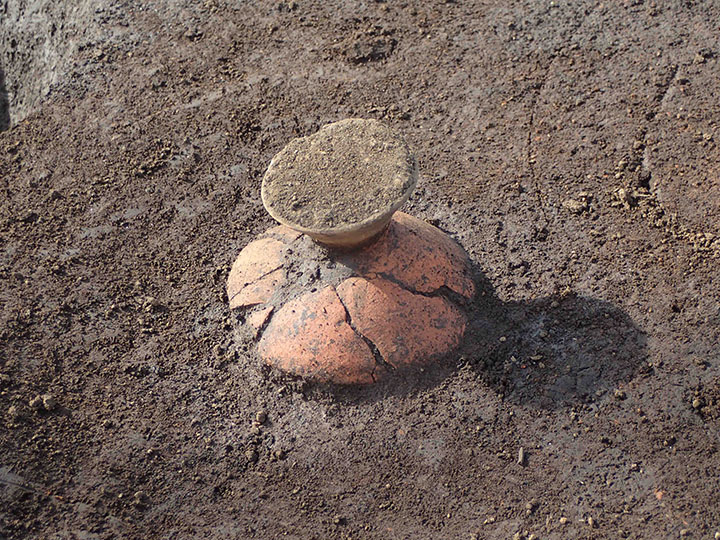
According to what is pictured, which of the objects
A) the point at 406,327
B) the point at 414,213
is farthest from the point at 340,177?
the point at 414,213

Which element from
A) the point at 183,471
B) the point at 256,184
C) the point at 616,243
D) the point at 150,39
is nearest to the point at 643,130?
the point at 616,243

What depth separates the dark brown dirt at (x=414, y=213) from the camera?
3270 mm

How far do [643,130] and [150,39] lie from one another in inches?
160

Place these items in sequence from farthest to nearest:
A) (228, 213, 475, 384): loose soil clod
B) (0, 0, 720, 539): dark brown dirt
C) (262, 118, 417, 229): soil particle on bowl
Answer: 1. (228, 213, 475, 384): loose soil clod
2. (0, 0, 720, 539): dark brown dirt
3. (262, 118, 417, 229): soil particle on bowl

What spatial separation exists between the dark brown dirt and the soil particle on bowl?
999 mm

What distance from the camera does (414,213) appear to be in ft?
A: 14.8

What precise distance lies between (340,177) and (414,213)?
134 centimetres

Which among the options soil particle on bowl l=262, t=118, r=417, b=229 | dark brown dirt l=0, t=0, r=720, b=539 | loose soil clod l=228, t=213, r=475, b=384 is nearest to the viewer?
soil particle on bowl l=262, t=118, r=417, b=229

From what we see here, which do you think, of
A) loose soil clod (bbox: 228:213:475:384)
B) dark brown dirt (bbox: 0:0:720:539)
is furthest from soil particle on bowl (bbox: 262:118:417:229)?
dark brown dirt (bbox: 0:0:720:539)

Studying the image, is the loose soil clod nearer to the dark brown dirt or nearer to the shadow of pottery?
the shadow of pottery

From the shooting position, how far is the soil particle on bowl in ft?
10.2

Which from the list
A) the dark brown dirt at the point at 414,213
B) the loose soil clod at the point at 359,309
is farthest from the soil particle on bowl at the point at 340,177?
the dark brown dirt at the point at 414,213

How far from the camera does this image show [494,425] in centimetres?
344

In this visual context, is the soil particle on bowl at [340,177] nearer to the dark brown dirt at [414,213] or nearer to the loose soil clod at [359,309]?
the loose soil clod at [359,309]
